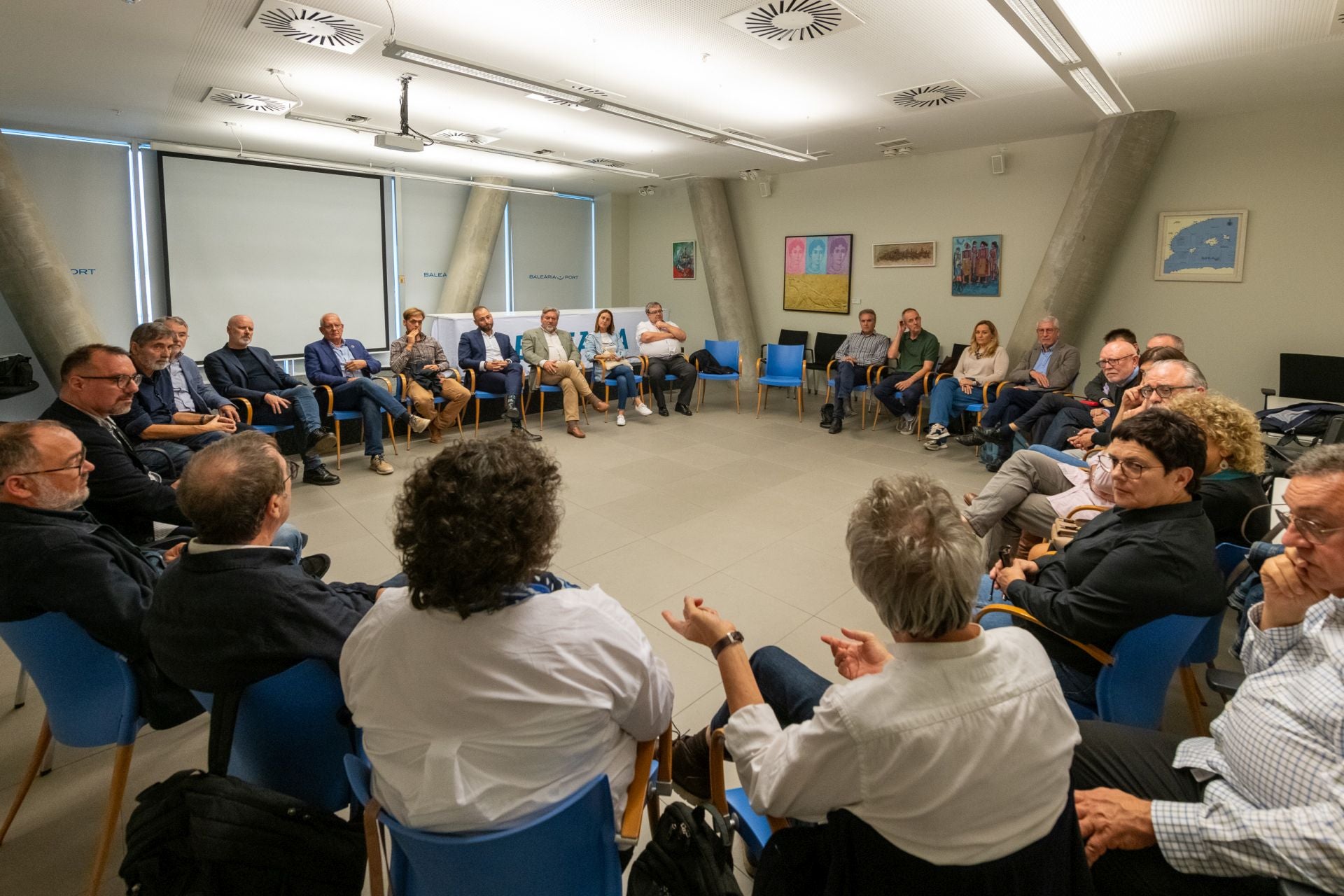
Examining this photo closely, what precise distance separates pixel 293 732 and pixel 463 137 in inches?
279

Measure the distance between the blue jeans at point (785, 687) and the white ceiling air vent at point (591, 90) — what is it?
475 cm

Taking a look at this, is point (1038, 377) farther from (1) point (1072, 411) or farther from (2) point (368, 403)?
(2) point (368, 403)

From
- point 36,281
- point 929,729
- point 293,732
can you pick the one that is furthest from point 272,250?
point 929,729

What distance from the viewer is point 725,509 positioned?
4.75m

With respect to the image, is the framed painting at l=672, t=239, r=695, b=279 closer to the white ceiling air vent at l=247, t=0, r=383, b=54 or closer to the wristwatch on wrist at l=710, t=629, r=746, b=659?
the white ceiling air vent at l=247, t=0, r=383, b=54

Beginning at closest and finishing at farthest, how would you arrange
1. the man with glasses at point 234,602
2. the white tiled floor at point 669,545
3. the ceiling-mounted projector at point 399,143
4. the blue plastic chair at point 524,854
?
the blue plastic chair at point 524,854
the man with glasses at point 234,602
the white tiled floor at point 669,545
the ceiling-mounted projector at point 399,143

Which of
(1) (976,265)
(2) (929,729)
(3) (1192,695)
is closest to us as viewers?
(2) (929,729)

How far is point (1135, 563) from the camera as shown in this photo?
1.82 metres

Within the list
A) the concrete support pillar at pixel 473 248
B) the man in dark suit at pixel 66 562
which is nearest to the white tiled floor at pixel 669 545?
the man in dark suit at pixel 66 562

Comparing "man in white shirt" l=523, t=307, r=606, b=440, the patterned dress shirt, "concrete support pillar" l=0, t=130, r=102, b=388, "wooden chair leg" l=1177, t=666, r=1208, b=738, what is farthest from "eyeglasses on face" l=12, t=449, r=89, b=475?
"concrete support pillar" l=0, t=130, r=102, b=388

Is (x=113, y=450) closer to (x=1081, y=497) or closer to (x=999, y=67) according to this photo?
(x=1081, y=497)

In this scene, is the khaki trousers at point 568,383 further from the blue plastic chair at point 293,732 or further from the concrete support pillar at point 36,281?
the blue plastic chair at point 293,732

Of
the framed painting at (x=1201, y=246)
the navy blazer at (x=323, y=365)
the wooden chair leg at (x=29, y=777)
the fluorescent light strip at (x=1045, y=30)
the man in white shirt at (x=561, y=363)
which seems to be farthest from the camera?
the man in white shirt at (x=561, y=363)

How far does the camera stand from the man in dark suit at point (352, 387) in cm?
584
